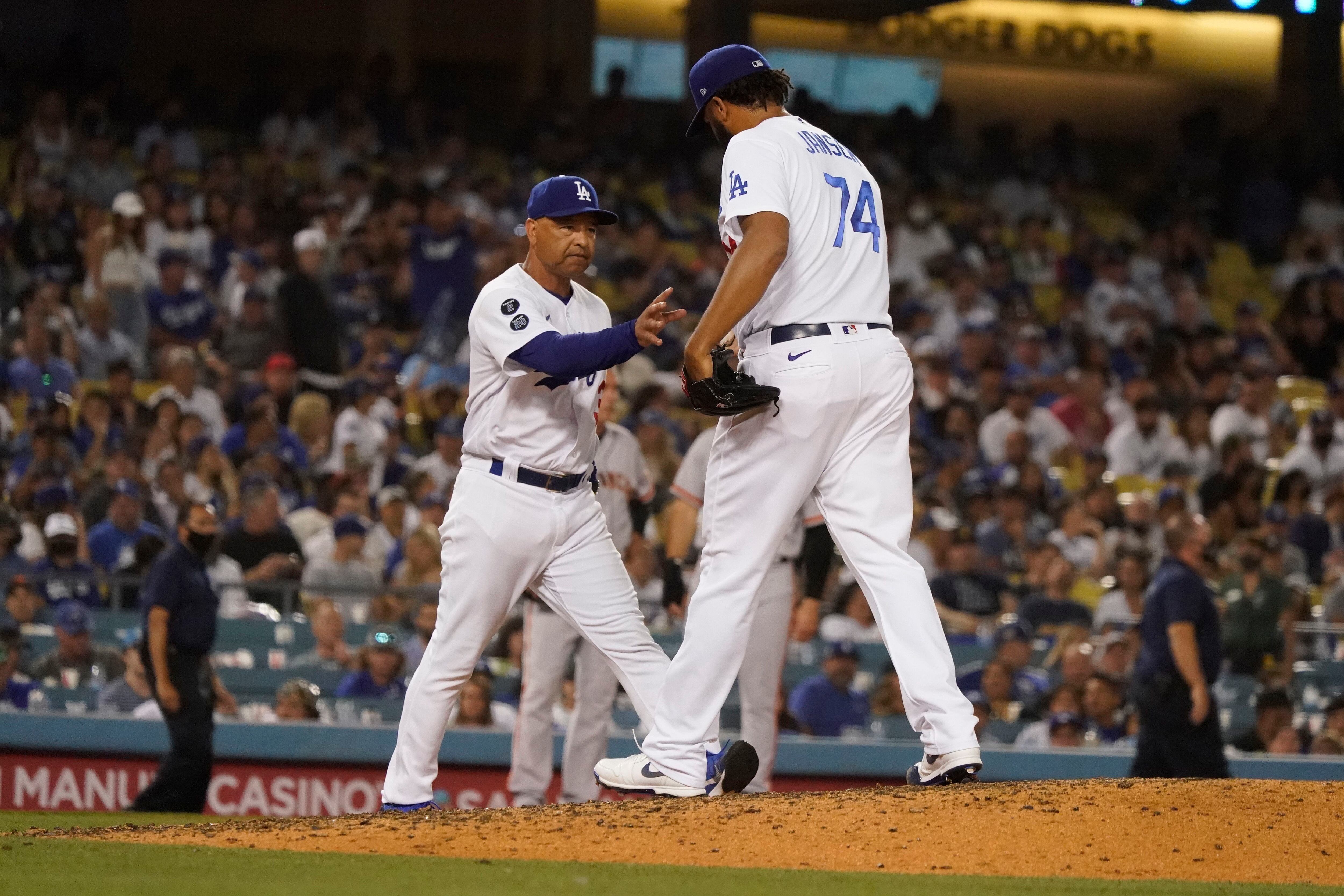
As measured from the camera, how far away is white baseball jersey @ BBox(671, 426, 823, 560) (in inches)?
279

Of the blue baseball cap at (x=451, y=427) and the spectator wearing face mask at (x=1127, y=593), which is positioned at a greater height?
the blue baseball cap at (x=451, y=427)

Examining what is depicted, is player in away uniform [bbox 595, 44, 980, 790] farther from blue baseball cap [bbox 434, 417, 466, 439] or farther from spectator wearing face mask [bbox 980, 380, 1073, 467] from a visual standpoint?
spectator wearing face mask [bbox 980, 380, 1073, 467]

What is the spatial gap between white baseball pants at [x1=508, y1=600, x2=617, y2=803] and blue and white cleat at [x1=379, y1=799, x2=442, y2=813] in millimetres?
2040

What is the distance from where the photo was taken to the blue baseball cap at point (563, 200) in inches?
214

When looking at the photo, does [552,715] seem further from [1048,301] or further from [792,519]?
[1048,301]

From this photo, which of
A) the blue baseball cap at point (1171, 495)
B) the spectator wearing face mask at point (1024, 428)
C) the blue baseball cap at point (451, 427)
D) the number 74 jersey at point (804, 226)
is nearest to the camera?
the number 74 jersey at point (804, 226)

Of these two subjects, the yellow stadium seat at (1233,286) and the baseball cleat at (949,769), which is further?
the yellow stadium seat at (1233,286)

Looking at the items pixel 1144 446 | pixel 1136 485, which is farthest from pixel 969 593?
pixel 1144 446

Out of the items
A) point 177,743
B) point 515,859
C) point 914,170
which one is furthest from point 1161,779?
point 914,170

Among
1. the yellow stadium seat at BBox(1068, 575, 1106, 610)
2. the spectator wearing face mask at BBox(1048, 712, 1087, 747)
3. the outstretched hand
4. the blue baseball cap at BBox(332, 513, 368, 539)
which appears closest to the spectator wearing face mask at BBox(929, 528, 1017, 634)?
the yellow stadium seat at BBox(1068, 575, 1106, 610)

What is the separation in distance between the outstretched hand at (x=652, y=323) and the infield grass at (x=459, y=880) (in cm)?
142

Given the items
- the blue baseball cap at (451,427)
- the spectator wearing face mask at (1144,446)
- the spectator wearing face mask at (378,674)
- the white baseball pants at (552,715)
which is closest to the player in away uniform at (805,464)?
the white baseball pants at (552,715)

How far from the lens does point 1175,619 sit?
26.1ft

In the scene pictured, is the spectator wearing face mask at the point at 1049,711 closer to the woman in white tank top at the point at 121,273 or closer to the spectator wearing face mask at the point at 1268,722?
the spectator wearing face mask at the point at 1268,722
